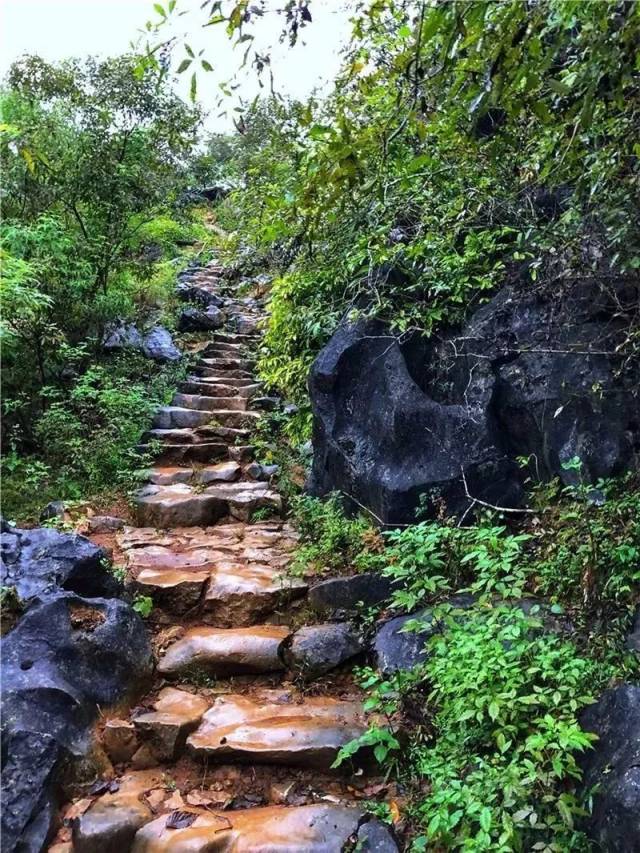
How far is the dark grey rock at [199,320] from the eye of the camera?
33.1ft

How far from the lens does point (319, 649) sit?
11.4 feet

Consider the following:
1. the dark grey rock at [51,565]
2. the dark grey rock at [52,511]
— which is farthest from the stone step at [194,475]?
the dark grey rock at [51,565]

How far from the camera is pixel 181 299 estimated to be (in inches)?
425

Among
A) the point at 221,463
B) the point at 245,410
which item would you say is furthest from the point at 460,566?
the point at 245,410

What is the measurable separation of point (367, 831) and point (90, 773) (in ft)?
4.23

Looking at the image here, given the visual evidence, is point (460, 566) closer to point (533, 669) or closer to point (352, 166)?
point (533, 669)

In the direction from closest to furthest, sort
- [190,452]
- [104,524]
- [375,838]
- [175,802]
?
[375,838], [175,802], [104,524], [190,452]

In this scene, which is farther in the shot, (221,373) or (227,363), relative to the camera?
(227,363)

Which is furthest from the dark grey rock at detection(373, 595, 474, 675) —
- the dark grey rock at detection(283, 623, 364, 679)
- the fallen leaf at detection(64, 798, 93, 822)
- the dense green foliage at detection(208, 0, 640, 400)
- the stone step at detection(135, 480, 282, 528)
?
the stone step at detection(135, 480, 282, 528)

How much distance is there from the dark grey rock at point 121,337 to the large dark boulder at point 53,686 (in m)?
5.03

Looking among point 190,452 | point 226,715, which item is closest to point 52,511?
point 190,452

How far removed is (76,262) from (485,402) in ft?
16.1

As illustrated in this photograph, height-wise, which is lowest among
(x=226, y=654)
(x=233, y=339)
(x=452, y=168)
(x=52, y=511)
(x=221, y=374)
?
(x=226, y=654)

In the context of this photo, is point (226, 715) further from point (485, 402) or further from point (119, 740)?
point (485, 402)
